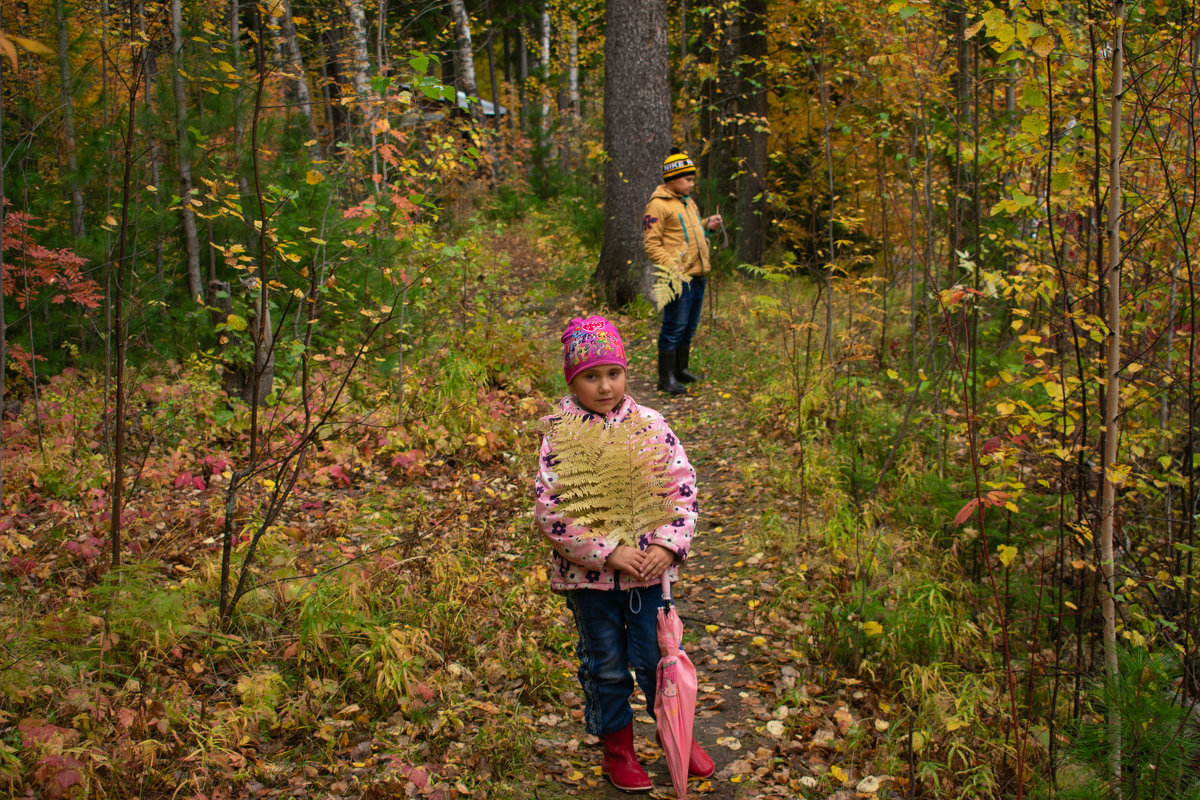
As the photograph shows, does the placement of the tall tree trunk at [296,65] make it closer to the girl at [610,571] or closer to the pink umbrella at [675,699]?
the girl at [610,571]

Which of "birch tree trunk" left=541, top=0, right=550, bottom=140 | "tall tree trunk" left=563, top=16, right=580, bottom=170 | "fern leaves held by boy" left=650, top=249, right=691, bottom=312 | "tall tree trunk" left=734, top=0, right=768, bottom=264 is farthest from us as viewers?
"birch tree trunk" left=541, top=0, right=550, bottom=140

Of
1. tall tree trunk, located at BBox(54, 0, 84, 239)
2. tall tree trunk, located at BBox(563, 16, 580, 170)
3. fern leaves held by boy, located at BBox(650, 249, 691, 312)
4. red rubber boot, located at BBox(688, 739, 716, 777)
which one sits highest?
tall tree trunk, located at BBox(563, 16, 580, 170)

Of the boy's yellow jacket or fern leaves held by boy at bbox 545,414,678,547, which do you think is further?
the boy's yellow jacket

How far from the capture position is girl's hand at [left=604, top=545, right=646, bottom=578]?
245cm

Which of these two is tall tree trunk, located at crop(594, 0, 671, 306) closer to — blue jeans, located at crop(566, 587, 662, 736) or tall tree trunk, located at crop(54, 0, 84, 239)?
tall tree trunk, located at crop(54, 0, 84, 239)

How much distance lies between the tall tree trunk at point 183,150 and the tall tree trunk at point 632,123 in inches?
194

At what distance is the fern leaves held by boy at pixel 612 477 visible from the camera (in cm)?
226

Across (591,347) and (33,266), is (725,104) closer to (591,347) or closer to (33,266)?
(33,266)

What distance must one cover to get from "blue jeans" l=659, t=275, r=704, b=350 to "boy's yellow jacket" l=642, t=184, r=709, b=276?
0.72 feet

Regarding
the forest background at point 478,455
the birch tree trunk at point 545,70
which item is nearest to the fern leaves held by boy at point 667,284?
the forest background at point 478,455

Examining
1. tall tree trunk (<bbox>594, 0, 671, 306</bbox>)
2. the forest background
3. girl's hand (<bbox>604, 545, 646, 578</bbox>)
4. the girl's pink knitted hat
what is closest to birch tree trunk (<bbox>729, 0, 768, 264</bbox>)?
tall tree trunk (<bbox>594, 0, 671, 306</bbox>)

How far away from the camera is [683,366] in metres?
7.51

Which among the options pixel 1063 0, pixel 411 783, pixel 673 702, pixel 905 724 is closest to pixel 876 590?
pixel 905 724

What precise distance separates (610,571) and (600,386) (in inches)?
24.9
